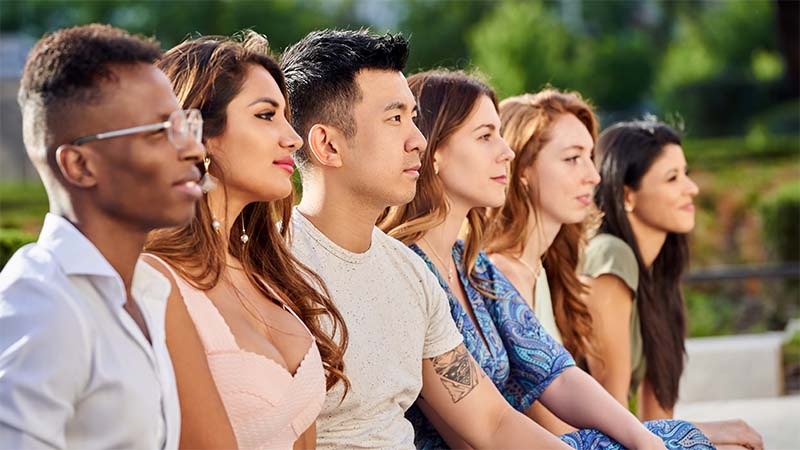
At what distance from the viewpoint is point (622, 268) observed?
17.4ft

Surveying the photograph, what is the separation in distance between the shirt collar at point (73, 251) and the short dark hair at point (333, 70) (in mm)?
1403

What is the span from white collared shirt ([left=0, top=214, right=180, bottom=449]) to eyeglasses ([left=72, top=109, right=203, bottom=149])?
0.18m

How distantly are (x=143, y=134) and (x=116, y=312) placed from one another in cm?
32

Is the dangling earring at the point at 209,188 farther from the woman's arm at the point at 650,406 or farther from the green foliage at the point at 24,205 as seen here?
the green foliage at the point at 24,205

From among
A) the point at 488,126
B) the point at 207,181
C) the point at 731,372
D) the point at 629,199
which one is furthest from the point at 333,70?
the point at 731,372

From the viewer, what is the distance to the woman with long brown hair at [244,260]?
2.77 m

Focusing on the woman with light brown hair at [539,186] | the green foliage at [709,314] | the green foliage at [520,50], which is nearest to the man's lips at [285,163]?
the woman with light brown hair at [539,186]

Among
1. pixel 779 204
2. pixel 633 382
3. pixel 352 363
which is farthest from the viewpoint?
pixel 779 204

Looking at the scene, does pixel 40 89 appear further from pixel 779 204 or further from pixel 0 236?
pixel 779 204

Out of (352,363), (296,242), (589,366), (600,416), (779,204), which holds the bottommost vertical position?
(779,204)

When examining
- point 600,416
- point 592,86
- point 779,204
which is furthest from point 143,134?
point 592,86

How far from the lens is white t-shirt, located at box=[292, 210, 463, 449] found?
11.0 feet

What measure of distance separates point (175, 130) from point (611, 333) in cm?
328

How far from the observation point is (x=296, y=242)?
347 cm
